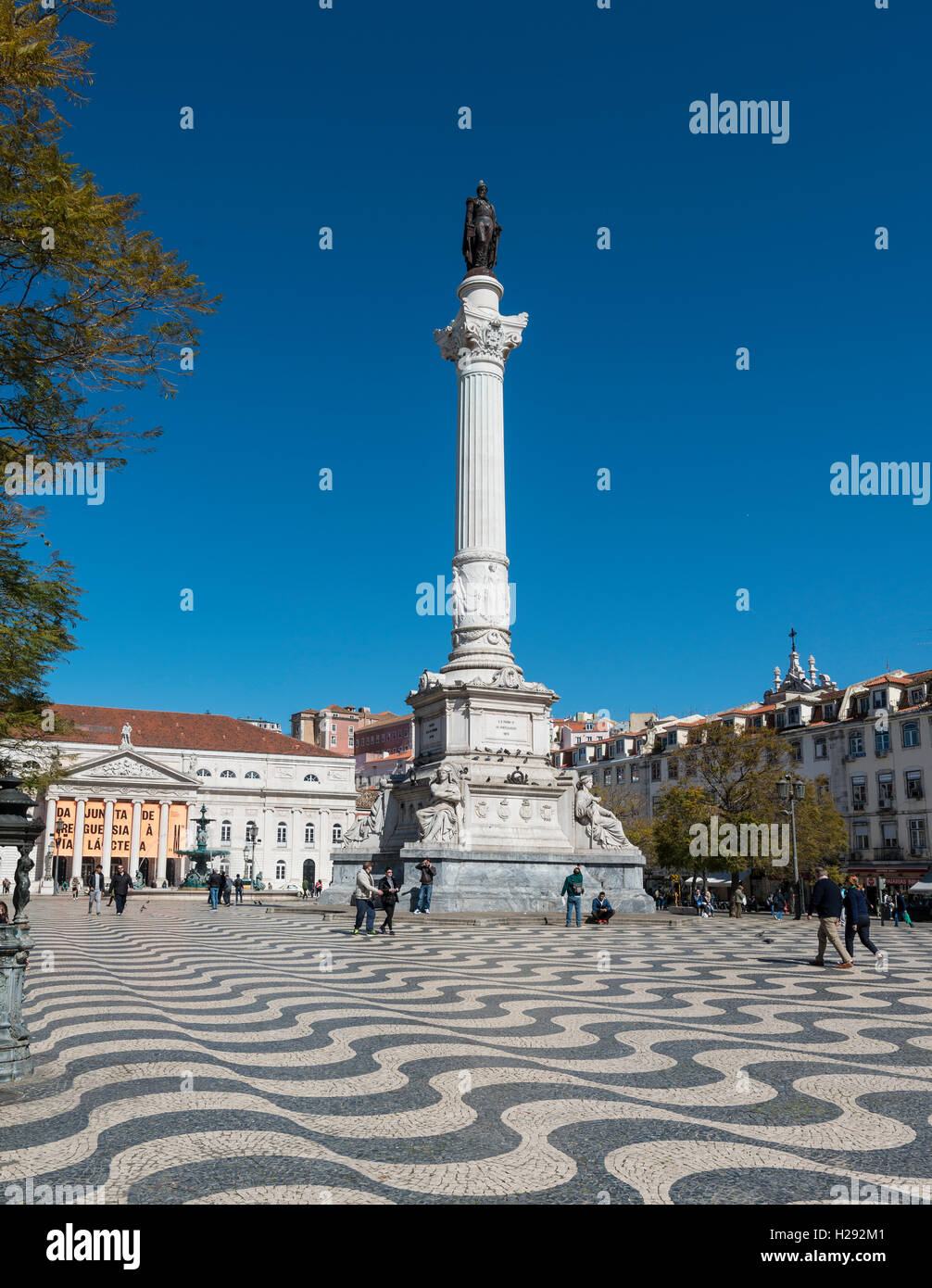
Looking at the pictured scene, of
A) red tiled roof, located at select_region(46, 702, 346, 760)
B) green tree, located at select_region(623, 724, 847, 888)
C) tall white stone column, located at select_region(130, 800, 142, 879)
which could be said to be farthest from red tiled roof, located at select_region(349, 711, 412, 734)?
green tree, located at select_region(623, 724, 847, 888)

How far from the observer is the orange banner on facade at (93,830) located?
269 feet

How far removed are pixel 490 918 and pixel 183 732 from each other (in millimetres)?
75450

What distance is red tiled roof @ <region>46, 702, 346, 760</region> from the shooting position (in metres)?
88.2

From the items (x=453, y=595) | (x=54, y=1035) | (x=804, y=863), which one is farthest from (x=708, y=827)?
(x=54, y=1035)

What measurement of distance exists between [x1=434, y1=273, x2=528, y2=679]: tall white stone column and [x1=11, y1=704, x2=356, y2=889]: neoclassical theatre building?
53669 mm

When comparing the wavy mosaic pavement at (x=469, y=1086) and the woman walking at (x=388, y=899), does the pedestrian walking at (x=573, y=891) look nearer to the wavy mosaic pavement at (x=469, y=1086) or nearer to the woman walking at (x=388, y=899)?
the woman walking at (x=388, y=899)

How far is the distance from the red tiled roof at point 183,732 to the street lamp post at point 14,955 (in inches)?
3282

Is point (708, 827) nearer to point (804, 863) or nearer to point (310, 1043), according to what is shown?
point (804, 863)

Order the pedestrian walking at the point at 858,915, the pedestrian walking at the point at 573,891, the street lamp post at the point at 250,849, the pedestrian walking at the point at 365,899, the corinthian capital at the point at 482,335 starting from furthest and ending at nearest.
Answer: the street lamp post at the point at 250,849
the corinthian capital at the point at 482,335
the pedestrian walking at the point at 573,891
the pedestrian walking at the point at 365,899
the pedestrian walking at the point at 858,915

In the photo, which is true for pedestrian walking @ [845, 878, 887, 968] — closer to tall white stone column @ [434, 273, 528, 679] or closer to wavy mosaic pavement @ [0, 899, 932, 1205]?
wavy mosaic pavement @ [0, 899, 932, 1205]

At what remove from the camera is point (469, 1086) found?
594cm

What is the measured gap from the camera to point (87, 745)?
3332 inches

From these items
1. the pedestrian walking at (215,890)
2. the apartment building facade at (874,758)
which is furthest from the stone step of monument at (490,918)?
the apartment building facade at (874,758)
